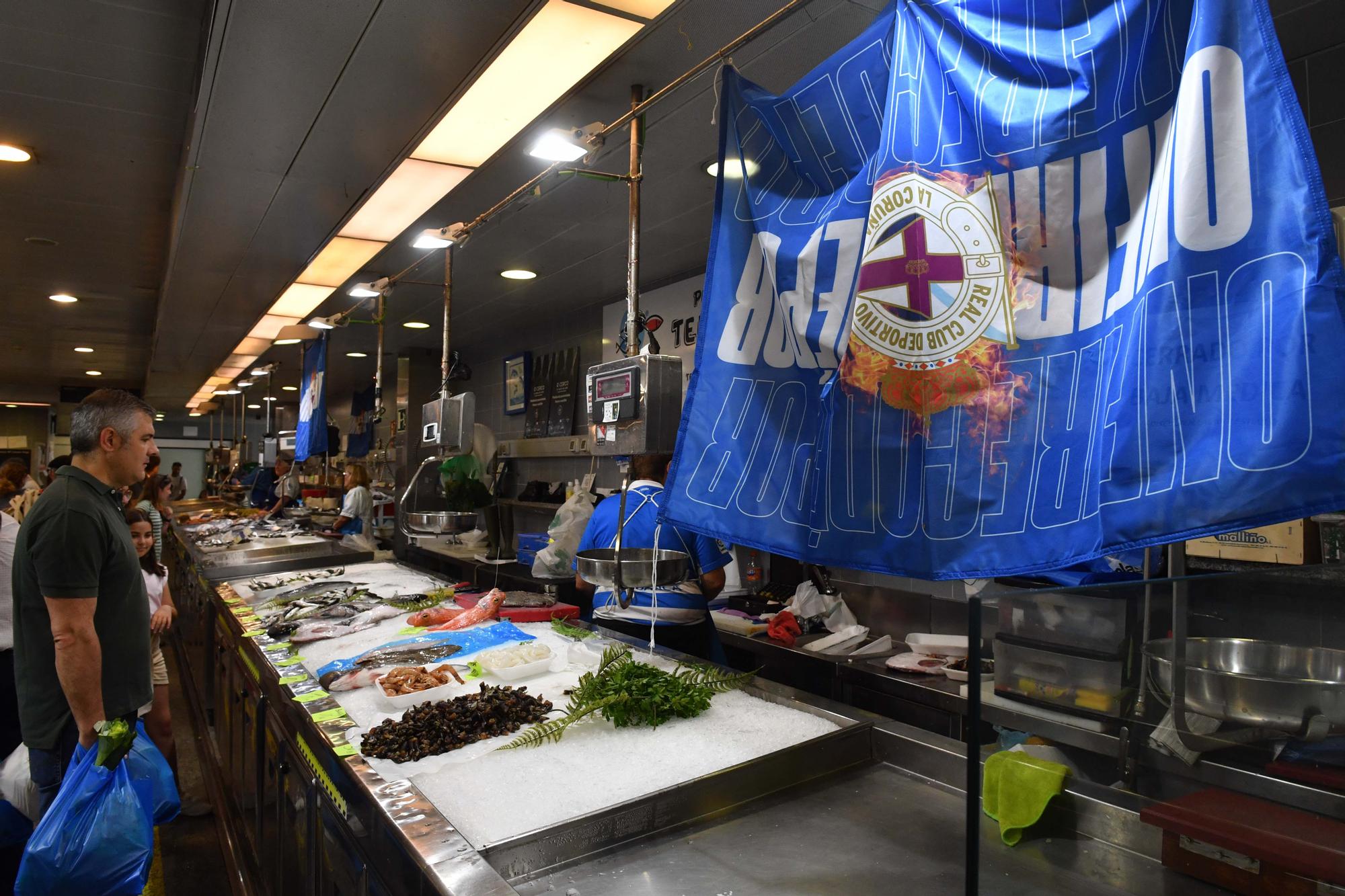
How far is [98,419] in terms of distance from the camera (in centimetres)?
291

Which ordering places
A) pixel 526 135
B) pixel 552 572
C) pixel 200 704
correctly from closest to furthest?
pixel 526 135 → pixel 552 572 → pixel 200 704

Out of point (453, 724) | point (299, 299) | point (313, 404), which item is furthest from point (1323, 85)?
point (313, 404)

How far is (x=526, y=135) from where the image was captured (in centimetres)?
336

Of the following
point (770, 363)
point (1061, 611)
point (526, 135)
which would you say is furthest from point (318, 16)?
point (1061, 611)

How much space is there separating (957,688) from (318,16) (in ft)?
12.1

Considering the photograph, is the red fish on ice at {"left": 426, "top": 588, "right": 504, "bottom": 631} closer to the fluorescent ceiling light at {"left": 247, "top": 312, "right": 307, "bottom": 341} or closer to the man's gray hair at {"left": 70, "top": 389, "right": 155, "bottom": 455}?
the man's gray hair at {"left": 70, "top": 389, "right": 155, "bottom": 455}

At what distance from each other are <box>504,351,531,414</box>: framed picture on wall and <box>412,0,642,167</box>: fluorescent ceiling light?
512cm

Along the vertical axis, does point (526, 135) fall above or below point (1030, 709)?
A: above

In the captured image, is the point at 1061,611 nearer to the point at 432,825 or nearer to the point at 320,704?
the point at 432,825

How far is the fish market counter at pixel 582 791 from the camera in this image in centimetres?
148

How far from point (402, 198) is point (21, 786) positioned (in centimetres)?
296

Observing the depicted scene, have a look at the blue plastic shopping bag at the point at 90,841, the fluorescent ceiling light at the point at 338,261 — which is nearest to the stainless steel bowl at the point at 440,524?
the blue plastic shopping bag at the point at 90,841

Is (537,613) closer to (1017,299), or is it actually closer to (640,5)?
(640,5)

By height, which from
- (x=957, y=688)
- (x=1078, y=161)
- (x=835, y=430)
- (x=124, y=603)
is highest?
(x=1078, y=161)
